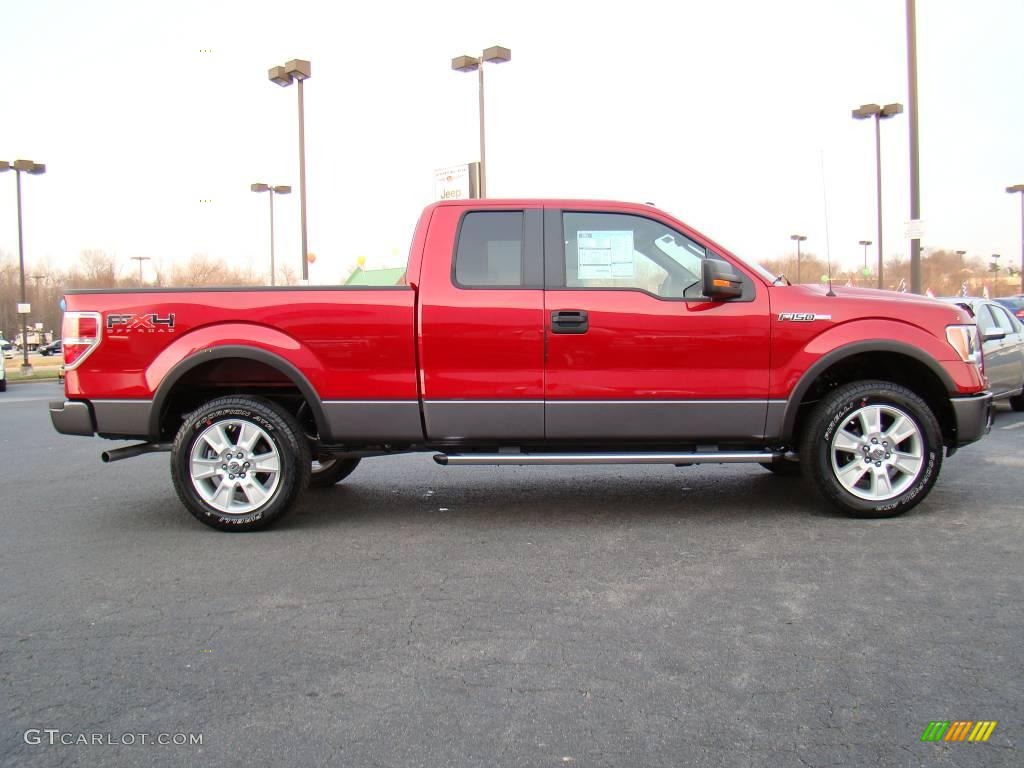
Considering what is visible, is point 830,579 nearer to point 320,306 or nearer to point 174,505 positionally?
point 320,306

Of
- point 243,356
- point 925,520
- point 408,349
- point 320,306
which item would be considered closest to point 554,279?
point 408,349

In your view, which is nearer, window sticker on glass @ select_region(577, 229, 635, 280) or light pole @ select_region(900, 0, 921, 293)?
window sticker on glass @ select_region(577, 229, 635, 280)

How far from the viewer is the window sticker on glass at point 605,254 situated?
5.41 meters

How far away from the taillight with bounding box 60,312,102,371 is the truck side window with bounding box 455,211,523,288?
7.49 ft

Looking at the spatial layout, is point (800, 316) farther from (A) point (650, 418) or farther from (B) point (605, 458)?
(B) point (605, 458)

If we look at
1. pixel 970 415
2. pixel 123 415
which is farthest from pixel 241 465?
pixel 970 415

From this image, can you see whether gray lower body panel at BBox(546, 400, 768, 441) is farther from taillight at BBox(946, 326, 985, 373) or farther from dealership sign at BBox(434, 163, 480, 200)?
dealership sign at BBox(434, 163, 480, 200)

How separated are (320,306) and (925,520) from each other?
4.03 m

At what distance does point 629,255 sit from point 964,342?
221 centimetres

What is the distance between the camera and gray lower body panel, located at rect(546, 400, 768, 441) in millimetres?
5266

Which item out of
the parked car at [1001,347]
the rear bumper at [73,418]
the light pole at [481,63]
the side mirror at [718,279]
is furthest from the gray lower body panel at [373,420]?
the light pole at [481,63]

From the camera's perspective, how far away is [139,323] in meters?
5.31

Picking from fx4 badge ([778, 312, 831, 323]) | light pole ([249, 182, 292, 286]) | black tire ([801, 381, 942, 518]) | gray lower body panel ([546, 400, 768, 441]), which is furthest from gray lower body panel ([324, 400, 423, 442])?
light pole ([249, 182, 292, 286])

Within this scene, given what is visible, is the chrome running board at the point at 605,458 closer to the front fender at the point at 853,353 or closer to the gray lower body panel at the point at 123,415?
the front fender at the point at 853,353
